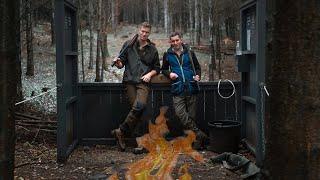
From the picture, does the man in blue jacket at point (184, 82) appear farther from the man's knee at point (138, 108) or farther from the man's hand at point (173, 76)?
the man's knee at point (138, 108)

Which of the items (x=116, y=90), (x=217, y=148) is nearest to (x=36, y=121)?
(x=116, y=90)

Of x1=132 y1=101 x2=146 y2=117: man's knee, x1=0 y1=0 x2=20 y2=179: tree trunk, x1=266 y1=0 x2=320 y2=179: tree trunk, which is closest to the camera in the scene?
x1=266 y1=0 x2=320 y2=179: tree trunk

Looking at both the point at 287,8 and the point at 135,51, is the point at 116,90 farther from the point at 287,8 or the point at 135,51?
the point at 287,8

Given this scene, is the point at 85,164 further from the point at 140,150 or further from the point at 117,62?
the point at 117,62

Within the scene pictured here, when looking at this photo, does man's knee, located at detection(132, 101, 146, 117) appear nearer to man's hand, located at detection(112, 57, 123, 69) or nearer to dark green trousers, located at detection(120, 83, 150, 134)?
dark green trousers, located at detection(120, 83, 150, 134)

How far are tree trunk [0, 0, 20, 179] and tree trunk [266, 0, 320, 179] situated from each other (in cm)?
125

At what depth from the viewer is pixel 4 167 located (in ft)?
8.04

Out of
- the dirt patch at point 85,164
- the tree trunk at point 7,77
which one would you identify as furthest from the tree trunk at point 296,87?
the dirt patch at point 85,164

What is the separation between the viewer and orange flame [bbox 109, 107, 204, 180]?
5398mm

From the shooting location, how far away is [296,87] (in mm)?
2129

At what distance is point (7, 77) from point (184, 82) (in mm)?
5867

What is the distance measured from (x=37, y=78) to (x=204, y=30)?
26528 millimetres

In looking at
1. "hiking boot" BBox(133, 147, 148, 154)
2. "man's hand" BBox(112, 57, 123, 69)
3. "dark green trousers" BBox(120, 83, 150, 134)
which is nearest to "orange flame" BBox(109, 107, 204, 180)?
"hiking boot" BBox(133, 147, 148, 154)

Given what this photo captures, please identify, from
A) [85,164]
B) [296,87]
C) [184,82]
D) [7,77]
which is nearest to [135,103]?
[184,82]
